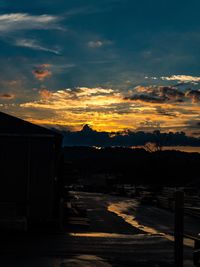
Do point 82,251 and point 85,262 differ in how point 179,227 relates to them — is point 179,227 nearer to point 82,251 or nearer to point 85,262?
point 85,262

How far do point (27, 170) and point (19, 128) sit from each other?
5.71 feet

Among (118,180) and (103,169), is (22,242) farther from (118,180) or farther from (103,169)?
(103,169)

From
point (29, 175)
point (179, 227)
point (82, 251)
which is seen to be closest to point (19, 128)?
point (29, 175)

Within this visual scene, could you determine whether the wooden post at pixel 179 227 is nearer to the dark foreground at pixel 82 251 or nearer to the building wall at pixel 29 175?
the dark foreground at pixel 82 251

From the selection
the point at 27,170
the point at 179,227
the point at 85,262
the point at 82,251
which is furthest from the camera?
the point at 27,170

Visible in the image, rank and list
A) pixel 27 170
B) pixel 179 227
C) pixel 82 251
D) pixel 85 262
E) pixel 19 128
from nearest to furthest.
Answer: pixel 179 227
pixel 85 262
pixel 82 251
pixel 27 170
pixel 19 128

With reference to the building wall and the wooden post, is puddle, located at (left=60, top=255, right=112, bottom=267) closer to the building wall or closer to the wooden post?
the wooden post

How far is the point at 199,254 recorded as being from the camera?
1032 cm

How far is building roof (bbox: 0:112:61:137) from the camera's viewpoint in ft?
68.0

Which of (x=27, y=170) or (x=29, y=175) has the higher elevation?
(x=27, y=170)

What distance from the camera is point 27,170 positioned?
20.6 m

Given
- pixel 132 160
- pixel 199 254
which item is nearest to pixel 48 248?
pixel 199 254

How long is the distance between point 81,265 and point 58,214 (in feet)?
32.9

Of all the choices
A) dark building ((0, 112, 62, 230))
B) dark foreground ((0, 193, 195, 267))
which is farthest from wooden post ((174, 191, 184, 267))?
dark building ((0, 112, 62, 230))
